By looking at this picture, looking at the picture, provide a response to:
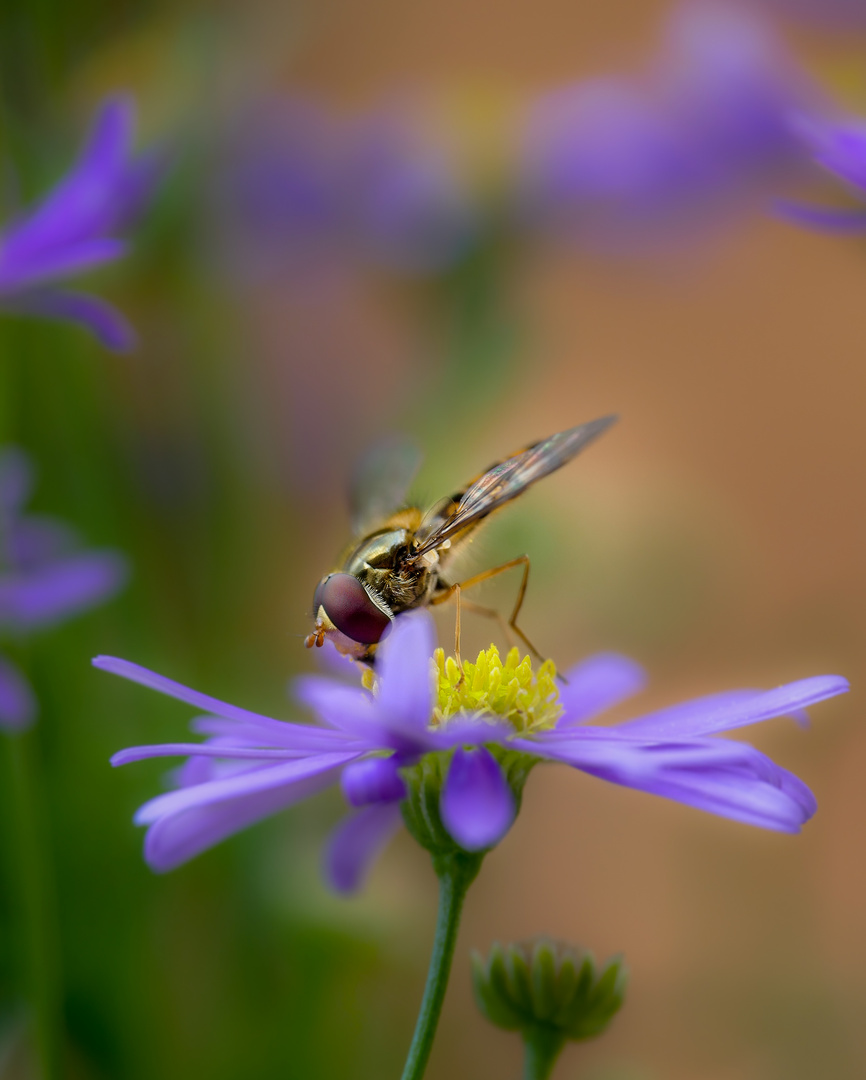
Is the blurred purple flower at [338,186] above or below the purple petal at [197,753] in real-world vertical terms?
above

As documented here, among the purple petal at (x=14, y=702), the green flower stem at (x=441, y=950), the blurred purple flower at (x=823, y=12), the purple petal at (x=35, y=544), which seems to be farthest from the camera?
the blurred purple flower at (x=823, y=12)

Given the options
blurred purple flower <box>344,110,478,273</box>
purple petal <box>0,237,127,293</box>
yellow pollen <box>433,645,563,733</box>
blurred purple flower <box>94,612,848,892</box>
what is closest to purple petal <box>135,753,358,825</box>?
blurred purple flower <box>94,612,848,892</box>

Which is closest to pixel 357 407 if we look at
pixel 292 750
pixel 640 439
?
pixel 640 439

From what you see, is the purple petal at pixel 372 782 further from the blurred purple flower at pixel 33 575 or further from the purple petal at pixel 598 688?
the blurred purple flower at pixel 33 575

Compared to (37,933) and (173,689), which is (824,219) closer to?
(173,689)

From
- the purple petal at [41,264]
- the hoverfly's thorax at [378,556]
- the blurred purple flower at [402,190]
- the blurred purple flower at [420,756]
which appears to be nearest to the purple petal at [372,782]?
the blurred purple flower at [420,756]

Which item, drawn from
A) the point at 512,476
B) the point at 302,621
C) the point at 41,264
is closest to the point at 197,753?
the point at 512,476

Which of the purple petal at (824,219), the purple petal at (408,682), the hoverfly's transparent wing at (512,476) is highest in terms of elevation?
the purple petal at (824,219)
